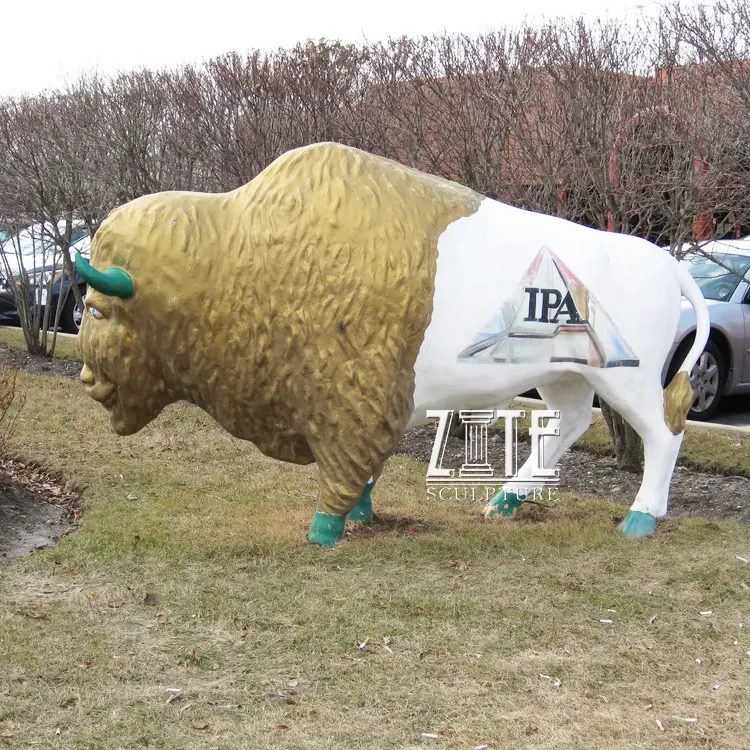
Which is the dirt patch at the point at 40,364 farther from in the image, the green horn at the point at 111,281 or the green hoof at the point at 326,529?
the green horn at the point at 111,281

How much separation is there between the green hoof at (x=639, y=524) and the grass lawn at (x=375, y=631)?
0.19 feet

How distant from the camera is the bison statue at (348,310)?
14.9 feet

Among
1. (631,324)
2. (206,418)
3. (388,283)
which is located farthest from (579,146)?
(206,418)

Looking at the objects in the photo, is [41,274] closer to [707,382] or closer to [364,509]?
[707,382]

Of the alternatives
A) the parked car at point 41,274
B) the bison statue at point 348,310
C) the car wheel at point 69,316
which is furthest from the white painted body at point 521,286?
the car wheel at point 69,316

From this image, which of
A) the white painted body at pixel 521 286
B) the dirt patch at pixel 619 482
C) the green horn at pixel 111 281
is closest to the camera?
the green horn at pixel 111 281

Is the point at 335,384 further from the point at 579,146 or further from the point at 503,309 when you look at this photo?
the point at 579,146

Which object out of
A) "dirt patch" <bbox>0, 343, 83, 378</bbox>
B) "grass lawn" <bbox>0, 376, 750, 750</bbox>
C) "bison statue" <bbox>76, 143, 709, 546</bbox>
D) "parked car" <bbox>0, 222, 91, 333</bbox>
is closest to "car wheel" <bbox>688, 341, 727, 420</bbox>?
"grass lawn" <bbox>0, 376, 750, 750</bbox>

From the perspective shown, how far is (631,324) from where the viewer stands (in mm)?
4973

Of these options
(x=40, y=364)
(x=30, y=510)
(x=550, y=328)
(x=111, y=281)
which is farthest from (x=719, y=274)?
(x=40, y=364)

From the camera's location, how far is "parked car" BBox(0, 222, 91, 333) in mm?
12320

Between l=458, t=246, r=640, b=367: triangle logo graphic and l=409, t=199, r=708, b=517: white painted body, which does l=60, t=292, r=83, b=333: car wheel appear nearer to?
l=409, t=199, r=708, b=517: white painted body

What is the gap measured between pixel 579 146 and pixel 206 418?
3.82 m

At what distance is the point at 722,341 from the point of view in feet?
31.4
